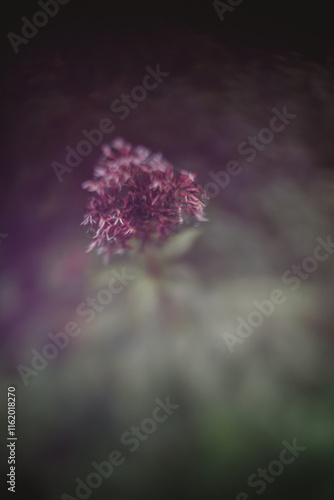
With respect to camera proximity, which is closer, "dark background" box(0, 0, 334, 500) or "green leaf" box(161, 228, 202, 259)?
"dark background" box(0, 0, 334, 500)

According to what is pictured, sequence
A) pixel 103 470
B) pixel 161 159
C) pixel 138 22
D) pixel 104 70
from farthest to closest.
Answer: pixel 138 22, pixel 104 70, pixel 161 159, pixel 103 470

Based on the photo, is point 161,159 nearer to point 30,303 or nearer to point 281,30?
point 30,303

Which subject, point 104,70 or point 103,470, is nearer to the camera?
point 103,470

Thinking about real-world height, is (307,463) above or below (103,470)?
above

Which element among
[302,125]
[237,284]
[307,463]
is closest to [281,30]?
[302,125]

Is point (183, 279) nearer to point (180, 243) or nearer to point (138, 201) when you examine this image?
point (180, 243)

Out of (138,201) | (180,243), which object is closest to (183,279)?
(180,243)

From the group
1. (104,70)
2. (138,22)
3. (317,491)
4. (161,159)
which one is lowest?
(317,491)

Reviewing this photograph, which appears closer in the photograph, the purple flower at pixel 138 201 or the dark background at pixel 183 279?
the dark background at pixel 183 279
